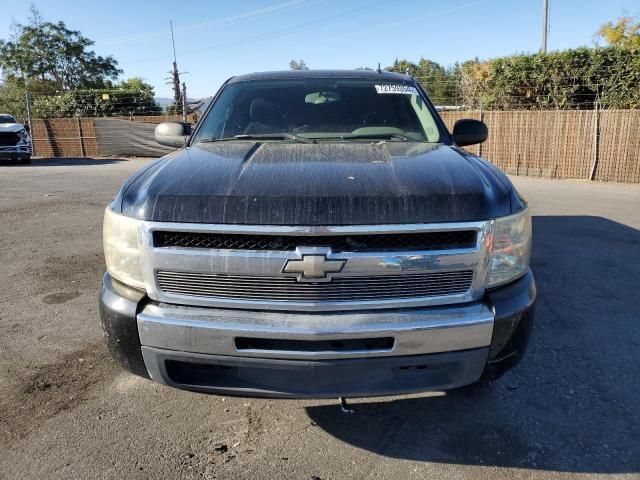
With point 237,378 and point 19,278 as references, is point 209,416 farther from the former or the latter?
point 19,278

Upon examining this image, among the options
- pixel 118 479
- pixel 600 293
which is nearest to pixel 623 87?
pixel 600 293

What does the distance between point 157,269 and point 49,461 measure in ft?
3.71

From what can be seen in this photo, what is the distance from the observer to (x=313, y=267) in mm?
2014

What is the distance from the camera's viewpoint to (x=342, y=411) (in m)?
2.76

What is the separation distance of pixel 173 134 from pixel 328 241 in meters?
2.31

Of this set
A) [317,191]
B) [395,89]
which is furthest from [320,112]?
[317,191]

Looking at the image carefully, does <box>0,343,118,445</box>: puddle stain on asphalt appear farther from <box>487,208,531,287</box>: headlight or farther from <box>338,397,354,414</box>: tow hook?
<box>487,208,531,287</box>: headlight

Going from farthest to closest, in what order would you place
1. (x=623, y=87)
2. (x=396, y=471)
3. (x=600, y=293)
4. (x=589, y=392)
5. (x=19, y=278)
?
(x=623, y=87), (x=19, y=278), (x=600, y=293), (x=589, y=392), (x=396, y=471)

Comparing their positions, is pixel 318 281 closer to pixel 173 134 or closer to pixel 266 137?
pixel 266 137

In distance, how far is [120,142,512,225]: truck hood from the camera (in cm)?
202

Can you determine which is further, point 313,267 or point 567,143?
point 567,143

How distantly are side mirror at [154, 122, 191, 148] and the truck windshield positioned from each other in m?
0.32

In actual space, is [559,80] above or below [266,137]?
above

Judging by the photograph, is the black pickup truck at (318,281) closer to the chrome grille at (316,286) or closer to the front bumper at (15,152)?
the chrome grille at (316,286)
